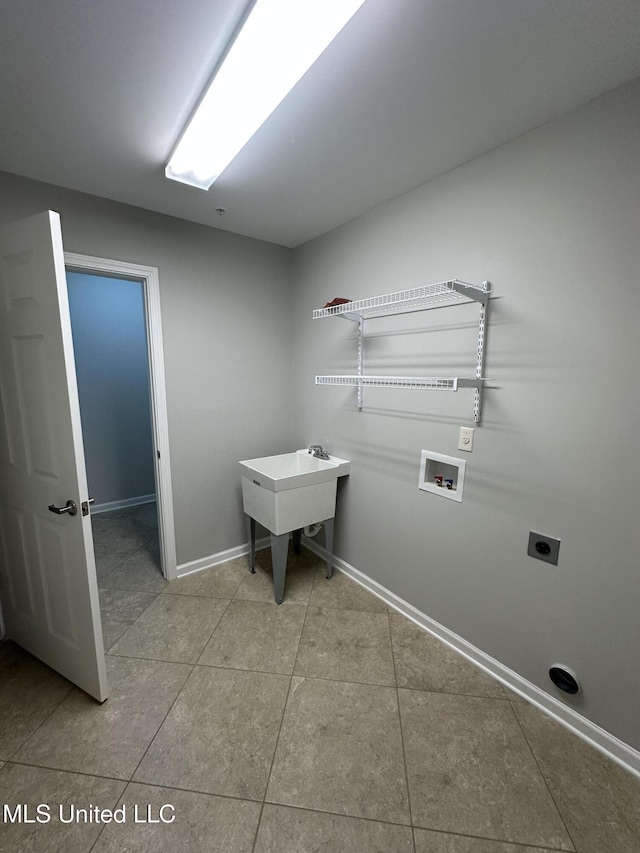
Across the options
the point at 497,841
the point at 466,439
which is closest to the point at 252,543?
the point at 466,439

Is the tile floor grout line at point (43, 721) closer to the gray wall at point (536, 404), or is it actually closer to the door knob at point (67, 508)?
the door knob at point (67, 508)

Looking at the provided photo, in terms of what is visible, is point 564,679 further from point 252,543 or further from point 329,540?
point 252,543

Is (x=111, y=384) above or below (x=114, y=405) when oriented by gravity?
above

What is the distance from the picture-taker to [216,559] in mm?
2594

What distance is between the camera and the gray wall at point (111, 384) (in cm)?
335

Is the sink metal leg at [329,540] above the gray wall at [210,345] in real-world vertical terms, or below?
below

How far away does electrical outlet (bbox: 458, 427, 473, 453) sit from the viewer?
64.0 inches

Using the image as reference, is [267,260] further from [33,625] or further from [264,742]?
[264,742]

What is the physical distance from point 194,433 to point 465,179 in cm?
214

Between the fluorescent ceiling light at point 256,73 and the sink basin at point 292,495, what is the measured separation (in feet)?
5.25

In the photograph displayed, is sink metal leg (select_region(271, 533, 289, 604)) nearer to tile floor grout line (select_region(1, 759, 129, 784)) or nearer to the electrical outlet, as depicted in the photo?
tile floor grout line (select_region(1, 759, 129, 784))

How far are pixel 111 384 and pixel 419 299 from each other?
3.31 meters

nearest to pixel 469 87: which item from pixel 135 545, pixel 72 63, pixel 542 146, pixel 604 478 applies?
pixel 542 146

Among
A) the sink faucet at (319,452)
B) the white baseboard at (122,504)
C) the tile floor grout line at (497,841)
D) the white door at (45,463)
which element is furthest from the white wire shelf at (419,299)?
the white baseboard at (122,504)
